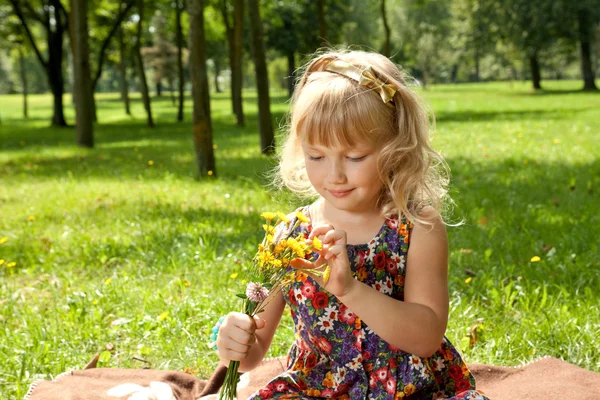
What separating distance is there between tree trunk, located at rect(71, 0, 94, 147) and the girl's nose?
13.0m

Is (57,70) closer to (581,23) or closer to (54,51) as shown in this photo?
(54,51)

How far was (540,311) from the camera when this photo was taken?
3.58 metres

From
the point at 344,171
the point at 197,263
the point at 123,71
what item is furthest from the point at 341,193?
the point at 123,71

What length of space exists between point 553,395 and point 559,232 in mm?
2634

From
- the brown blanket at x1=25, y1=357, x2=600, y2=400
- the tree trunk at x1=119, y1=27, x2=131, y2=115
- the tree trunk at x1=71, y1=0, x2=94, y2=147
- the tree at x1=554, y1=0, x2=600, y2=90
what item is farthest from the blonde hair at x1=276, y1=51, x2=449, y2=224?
the tree at x1=554, y1=0, x2=600, y2=90

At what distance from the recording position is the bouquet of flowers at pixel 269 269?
1820 millimetres

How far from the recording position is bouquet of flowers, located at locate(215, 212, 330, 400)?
5.97 feet

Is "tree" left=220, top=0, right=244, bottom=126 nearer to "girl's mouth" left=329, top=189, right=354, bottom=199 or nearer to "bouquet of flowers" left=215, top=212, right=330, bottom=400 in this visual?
"girl's mouth" left=329, top=189, right=354, bottom=199

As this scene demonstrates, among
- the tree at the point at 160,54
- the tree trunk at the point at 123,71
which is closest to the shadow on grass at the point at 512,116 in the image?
the tree trunk at the point at 123,71

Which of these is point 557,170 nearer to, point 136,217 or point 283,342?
point 136,217

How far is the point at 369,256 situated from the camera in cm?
229

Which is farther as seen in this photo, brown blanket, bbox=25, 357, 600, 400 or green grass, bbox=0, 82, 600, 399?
green grass, bbox=0, 82, 600, 399

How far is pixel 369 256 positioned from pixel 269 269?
506 millimetres

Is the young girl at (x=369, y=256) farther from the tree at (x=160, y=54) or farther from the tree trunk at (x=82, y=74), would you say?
the tree at (x=160, y=54)
